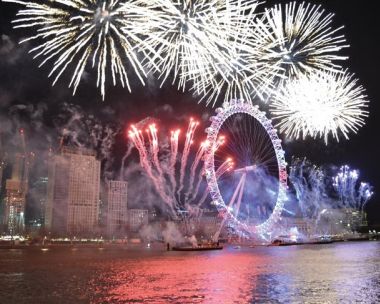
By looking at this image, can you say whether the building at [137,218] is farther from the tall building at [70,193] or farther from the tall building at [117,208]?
the tall building at [70,193]

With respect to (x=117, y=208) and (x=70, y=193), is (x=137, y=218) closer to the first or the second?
(x=117, y=208)

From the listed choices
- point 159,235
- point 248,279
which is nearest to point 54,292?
point 248,279

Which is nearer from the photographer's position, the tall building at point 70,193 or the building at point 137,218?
the building at point 137,218

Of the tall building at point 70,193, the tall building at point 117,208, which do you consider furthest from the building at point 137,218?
the tall building at point 70,193

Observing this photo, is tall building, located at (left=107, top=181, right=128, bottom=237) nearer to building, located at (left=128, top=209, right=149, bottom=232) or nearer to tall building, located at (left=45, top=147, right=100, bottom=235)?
building, located at (left=128, top=209, right=149, bottom=232)

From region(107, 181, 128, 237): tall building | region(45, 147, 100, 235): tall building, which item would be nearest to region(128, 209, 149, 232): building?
region(107, 181, 128, 237): tall building

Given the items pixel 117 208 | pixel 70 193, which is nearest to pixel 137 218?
pixel 117 208
